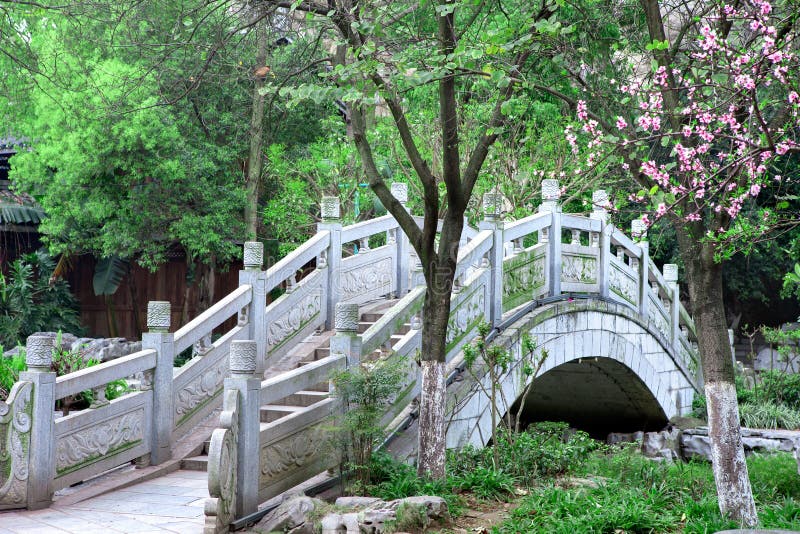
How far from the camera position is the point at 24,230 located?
21.2 meters

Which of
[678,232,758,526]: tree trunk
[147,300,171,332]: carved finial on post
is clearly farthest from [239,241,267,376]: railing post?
[678,232,758,526]: tree trunk

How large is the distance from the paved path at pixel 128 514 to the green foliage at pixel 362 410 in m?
1.39

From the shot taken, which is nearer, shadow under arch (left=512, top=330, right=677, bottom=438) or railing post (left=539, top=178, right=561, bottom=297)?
railing post (left=539, top=178, right=561, bottom=297)

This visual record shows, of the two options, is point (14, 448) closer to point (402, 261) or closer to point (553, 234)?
point (402, 261)

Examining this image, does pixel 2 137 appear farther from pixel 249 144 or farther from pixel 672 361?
pixel 672 361

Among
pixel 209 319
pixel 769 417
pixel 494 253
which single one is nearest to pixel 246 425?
pixel 209 319

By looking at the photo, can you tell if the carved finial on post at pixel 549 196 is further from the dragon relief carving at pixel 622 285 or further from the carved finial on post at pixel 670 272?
the carved finial on post at pixel 670 272

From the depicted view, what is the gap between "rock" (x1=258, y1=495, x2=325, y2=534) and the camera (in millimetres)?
6629

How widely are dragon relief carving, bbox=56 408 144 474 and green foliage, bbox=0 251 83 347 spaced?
11936 millimetres

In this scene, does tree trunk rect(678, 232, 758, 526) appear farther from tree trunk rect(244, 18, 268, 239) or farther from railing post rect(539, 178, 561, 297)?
tree trunk rect(244, 18, 268, 239)

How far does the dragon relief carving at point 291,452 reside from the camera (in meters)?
7.49

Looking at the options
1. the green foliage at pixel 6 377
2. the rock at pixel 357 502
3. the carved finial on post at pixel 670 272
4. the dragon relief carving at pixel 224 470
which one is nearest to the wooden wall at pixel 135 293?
the carved finial on post at pixel 670 272

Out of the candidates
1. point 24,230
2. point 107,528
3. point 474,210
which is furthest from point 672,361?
point 24,230

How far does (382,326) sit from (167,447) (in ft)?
8.42
